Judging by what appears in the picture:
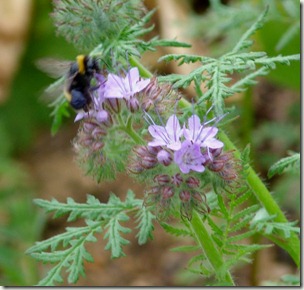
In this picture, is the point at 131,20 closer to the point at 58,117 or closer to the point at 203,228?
the point at 58,117

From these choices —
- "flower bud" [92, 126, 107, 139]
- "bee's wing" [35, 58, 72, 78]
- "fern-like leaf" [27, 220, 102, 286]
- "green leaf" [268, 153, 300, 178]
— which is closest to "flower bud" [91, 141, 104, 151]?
"flower bud" [92, 126, 107, 139]

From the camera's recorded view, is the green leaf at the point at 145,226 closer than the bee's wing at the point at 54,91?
Yes

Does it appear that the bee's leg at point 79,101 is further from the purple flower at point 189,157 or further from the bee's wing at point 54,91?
the purple flower at point 189,157

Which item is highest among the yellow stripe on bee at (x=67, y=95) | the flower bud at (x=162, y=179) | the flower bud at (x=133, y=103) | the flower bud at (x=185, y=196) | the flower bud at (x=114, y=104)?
the yellow stripe on bee at (x=67, y=95)

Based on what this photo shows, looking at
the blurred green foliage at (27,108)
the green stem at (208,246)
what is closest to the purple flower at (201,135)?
the green stem at (208,246)

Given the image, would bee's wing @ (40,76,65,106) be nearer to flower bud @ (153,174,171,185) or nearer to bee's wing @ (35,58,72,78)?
bee's wing @ (35,58,72,78)

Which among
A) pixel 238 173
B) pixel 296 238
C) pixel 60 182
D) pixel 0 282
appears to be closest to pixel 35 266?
pixel 0 282

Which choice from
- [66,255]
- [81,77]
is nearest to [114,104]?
[81,77]
